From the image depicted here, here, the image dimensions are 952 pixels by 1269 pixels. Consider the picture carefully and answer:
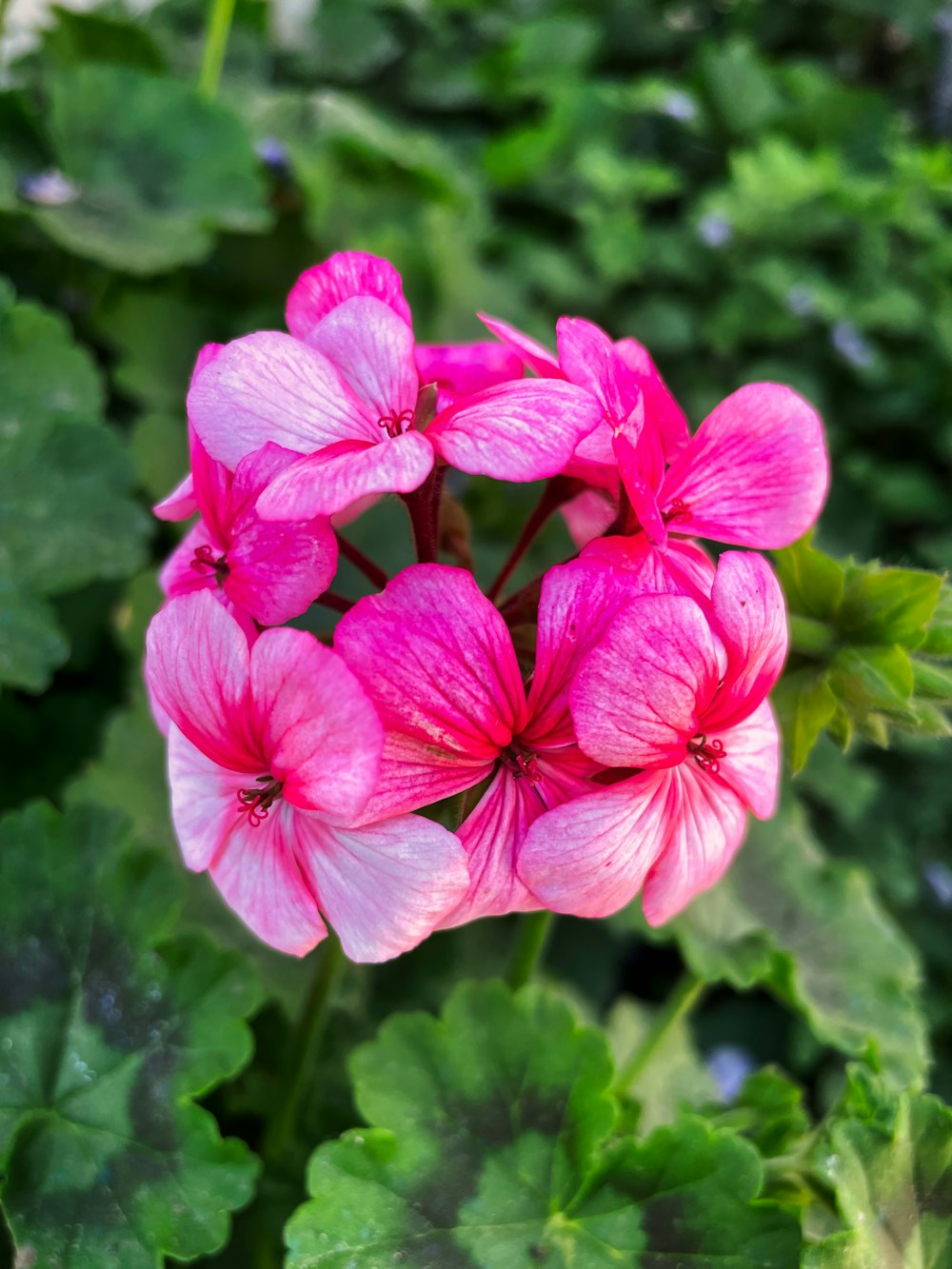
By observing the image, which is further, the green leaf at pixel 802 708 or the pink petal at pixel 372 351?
the green leaf at pixel 802 708

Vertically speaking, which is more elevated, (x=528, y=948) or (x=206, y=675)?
(x=206, y=675)

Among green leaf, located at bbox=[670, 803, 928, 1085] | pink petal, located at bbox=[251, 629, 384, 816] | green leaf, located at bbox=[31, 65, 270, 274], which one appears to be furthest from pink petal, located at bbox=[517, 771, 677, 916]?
green leaf, located at bbox=[31, 65, 270, 274]

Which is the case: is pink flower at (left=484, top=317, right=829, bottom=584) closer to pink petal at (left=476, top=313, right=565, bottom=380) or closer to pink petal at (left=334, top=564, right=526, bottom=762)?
pink petal at (left=476, top=313, right=565, bottom=380)

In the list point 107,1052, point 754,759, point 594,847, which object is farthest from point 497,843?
point 107,1052

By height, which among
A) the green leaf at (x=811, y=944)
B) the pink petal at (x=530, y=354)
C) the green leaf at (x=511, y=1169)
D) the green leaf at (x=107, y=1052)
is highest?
the pink petal at (x=530, y=354)

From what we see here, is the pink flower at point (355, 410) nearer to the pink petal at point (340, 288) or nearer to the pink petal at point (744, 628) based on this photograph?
the pink petal at point (340, 288)

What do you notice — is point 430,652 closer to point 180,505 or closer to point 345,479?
point 345,479

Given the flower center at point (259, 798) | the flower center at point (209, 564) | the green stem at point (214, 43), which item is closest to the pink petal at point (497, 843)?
the flower center at point (259, 798)

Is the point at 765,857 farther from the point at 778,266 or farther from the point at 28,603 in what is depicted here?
the point at 778,266
